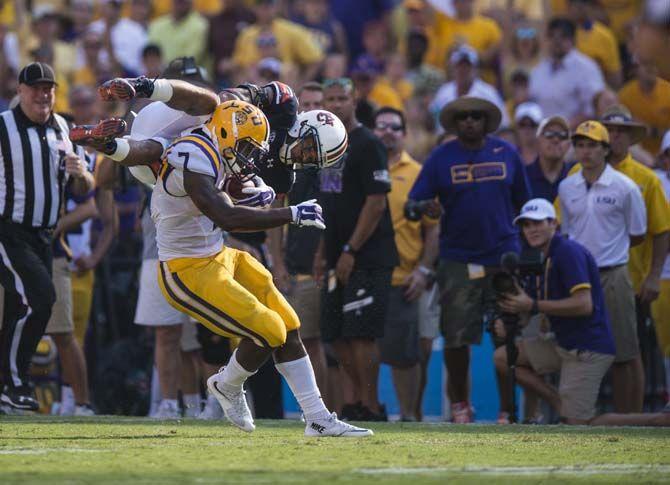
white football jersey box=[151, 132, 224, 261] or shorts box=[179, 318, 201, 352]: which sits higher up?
white football jersey box=[151, 132, 224, 261]

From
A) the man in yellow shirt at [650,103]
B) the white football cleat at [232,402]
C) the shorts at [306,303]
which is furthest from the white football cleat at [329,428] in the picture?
the man in yellow shirt at [650,103]

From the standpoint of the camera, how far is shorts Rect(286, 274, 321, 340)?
936 centimetres

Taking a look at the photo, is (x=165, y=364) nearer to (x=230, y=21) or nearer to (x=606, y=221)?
(x=606, y=221)

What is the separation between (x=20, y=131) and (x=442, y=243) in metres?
3.03

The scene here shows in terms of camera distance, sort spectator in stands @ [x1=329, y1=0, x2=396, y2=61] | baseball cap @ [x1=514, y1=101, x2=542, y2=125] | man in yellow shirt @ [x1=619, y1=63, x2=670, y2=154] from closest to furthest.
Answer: baseball cap @ [x1=514, y1=101, x2=542, y2=125]
man in yellow shirt @ [x1=619, y1=63, x2=670, y2=154]
spectator in stands @ [x1=329, y1=0, x2=396, y2=61]

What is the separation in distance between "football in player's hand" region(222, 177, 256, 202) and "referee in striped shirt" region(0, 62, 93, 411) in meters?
1.98

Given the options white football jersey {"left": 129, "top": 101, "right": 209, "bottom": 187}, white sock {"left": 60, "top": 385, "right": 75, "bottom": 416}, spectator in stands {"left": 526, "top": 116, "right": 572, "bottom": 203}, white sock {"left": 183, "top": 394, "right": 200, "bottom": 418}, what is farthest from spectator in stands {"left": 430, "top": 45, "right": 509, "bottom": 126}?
white football jersey {"left": 129, "top": 101, "right": 209, "bottom": 187}

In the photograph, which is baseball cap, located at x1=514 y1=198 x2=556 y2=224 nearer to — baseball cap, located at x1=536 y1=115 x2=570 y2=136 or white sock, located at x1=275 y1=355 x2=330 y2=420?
baseball cap, located at x1=536 y1=115 x2=570 y2=136

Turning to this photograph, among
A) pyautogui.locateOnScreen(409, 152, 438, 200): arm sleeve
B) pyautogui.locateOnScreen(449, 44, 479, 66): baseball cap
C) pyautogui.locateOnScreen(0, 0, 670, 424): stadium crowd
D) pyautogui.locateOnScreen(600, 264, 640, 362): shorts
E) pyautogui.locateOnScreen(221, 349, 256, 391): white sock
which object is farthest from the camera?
pyautogui.locateOnScreen(449, 44, 479, 66): baseball cap

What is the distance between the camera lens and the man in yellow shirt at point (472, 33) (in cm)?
1319

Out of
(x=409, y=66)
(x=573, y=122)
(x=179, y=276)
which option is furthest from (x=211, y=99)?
(x=409, y=66)

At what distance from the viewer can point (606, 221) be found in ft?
30.4

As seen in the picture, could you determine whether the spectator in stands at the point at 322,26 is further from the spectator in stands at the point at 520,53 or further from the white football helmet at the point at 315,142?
the white football helmet at the point at 315,142

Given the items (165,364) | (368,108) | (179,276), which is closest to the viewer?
(179,276)
